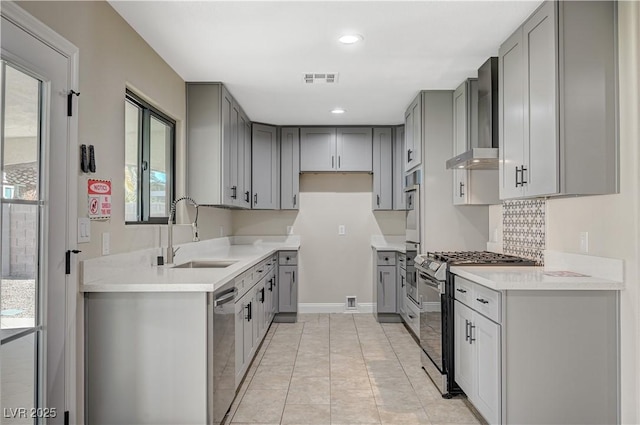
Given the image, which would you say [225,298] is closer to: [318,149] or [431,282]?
[431,282]

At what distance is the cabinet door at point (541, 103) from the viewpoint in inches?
96.0

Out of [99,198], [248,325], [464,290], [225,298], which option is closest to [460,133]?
[464,290]

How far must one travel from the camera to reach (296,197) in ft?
19.7

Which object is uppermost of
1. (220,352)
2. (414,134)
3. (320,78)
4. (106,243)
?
(320,78)

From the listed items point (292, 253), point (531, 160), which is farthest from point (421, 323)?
point (292, 253)

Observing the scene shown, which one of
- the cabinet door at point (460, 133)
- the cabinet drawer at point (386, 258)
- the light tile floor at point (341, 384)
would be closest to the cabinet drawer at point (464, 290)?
the light tile floor at point (341, 384)

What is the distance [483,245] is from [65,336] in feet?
11.4

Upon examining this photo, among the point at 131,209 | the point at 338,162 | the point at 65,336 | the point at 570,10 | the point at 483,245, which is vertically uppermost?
the point at 570,10

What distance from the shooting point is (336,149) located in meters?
5.93

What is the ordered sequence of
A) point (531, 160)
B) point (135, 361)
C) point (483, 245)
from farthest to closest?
1. point (483, 245)
2. point (531, 160)
3. point (135, 361)

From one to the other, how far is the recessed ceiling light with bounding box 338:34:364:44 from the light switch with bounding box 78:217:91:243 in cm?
194

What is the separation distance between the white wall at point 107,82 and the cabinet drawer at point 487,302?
7.13 ft

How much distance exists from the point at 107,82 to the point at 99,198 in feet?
2.27

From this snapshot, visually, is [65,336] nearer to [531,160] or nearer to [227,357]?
[227,357]
